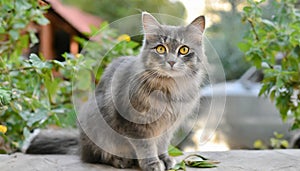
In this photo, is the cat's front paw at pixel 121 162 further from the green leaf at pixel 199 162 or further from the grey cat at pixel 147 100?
the green leaf at pixel 199 162

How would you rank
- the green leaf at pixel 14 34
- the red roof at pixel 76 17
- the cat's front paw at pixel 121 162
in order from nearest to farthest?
the cat's front paw at pixel 121 162 < the green leaf at pixel 14 34 < the red roof at pixel 76 17

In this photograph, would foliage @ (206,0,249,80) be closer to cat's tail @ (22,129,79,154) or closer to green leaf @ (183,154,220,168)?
green leaf @ (183,154,220,168)

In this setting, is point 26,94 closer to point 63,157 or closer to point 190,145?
point 63,157

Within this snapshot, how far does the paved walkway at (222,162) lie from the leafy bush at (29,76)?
0.57 ft

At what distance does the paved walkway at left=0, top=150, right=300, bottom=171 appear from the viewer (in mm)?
1492

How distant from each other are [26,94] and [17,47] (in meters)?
0.44

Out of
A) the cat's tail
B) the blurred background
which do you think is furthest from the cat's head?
the cat's tail

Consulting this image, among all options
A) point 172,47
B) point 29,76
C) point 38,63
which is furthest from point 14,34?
point 172,47

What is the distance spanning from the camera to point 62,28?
2.90 meters

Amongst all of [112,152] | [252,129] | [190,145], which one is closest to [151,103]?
[112,152]

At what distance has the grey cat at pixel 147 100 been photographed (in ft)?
4.34

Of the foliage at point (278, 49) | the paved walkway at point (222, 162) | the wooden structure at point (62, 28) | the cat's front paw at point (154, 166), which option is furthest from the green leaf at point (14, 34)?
the foliage at point (278, 49)

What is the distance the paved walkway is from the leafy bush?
0.17 metres

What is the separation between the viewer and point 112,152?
1510 mm
